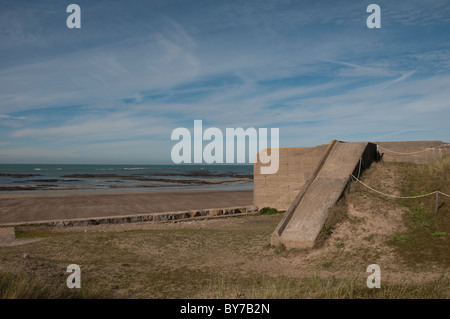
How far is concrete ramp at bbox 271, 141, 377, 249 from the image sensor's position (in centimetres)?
989

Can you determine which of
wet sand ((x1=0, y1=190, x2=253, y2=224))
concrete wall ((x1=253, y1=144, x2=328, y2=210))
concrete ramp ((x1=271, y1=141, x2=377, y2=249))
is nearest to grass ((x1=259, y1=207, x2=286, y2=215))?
concrete wall ((x1=253, y1=144, x2=328, y2=210))

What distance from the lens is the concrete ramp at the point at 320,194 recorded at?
9891 mm

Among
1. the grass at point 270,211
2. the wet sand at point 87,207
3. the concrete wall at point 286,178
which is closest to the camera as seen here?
the concrete wall at point 286,178

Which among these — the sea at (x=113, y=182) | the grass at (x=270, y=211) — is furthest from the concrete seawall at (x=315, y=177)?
the sea at (x=113, y=182)

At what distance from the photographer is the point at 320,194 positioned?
11258 mm

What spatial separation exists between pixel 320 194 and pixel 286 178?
264 inches

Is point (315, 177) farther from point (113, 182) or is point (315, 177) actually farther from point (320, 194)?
point (113, 182)

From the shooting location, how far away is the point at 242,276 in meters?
8.02

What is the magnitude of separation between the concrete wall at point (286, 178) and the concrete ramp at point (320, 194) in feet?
9.54

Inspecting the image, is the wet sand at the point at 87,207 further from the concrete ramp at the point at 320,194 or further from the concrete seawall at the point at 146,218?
the concrete ramp at the point at 320,194

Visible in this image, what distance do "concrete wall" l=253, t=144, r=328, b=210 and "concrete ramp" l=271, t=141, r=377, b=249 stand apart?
9.54 feet

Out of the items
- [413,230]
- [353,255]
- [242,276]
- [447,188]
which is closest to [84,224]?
[242,276]
